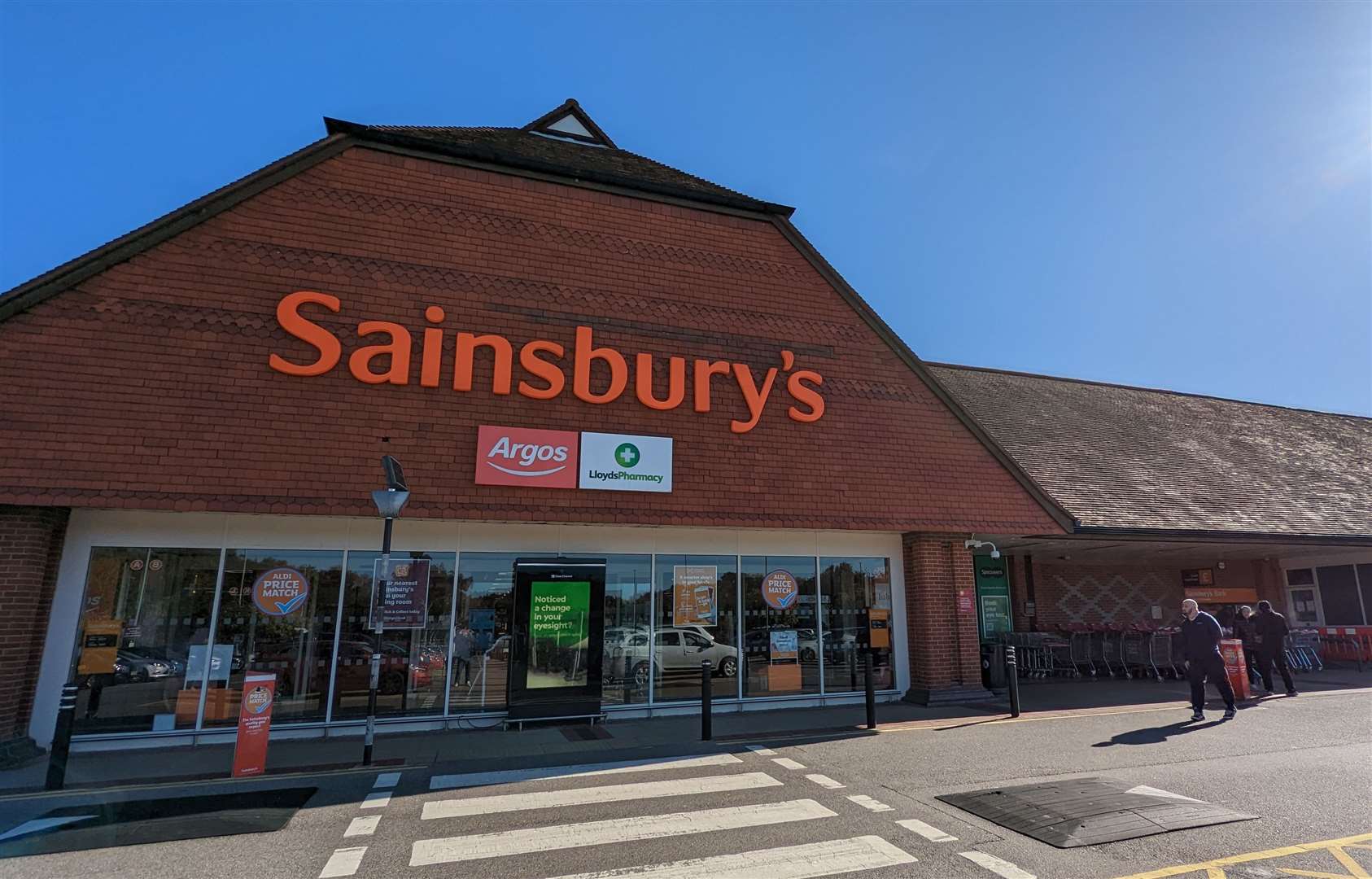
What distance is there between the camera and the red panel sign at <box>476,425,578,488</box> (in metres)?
10.8

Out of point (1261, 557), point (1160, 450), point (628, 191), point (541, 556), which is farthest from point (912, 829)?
point (1261, 557)

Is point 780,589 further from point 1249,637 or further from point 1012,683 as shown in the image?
point 1249,637

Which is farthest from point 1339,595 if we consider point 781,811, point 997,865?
point 781,811

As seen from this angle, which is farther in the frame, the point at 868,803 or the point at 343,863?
the point at 868,803

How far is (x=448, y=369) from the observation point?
11.1 metres

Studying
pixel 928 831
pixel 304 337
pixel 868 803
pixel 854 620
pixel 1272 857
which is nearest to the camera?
pixel 1272 857

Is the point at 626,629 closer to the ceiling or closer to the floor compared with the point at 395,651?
closer to the ceiling

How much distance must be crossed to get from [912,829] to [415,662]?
8010mm

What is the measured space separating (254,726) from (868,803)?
6.89 meters

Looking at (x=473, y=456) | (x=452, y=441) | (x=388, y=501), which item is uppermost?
(x=452, y=441)

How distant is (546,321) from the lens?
11781 millimetres

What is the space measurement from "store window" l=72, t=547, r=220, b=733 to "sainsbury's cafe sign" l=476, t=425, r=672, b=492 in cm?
427

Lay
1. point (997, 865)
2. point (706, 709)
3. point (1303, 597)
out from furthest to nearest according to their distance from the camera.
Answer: point (1303, 597) < point (706, 709) < point (997, 865)

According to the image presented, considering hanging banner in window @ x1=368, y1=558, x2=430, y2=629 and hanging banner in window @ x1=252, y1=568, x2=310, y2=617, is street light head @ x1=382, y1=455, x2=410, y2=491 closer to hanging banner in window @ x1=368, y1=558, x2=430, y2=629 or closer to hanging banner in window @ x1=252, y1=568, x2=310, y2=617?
hanging banner in window @ x1=368, y1=558, x2=430, y2=629
